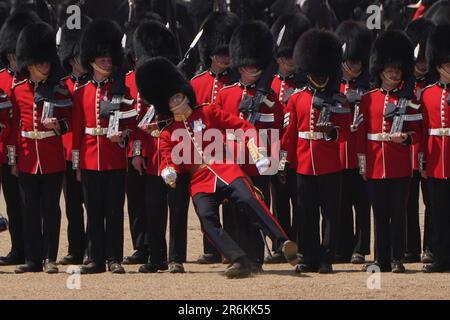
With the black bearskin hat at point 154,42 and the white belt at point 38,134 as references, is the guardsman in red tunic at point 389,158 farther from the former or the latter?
the white belt at point 38,134

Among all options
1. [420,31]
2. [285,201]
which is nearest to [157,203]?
[285,201]

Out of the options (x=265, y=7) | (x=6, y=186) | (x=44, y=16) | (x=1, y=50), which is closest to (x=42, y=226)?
(x=6, y=186)

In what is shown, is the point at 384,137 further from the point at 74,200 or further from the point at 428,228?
the point at 74,200

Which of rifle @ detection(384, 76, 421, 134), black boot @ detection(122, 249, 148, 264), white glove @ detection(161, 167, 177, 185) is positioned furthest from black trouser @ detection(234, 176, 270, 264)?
rifle @ detection(384, 76, 421, 134)

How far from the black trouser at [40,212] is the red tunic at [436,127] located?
2101mm

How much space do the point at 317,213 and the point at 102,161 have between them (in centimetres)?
124

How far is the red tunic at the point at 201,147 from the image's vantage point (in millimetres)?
9734

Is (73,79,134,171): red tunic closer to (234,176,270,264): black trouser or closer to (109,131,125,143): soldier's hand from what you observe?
(109,131,125,143): soldier's hand

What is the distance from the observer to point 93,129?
9969 mm

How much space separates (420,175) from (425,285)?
1.56m

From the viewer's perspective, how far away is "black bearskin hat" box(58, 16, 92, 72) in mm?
10758

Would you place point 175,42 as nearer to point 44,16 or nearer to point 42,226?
point 42,226

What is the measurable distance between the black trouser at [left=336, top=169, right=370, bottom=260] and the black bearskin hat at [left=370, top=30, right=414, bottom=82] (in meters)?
0.79

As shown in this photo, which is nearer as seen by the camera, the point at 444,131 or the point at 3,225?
the point at 444,131
